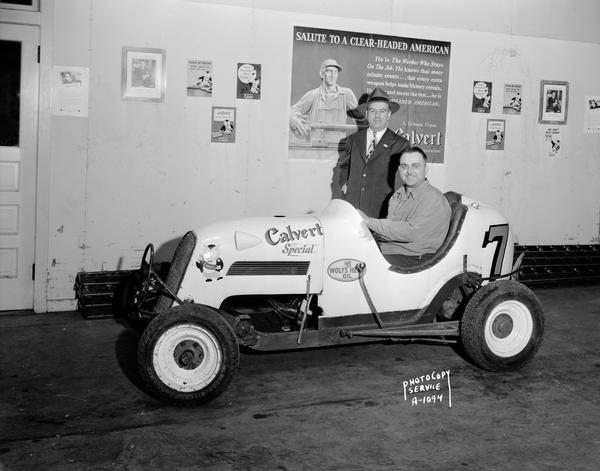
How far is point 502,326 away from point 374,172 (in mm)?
1910

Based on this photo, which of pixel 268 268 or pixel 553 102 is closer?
pixel 268 268

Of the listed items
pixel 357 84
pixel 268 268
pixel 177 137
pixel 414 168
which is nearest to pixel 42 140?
pixel 177 137

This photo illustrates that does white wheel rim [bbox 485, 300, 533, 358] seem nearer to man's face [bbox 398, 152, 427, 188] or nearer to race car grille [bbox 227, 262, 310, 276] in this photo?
man's face [bbox 398, 152, 427, 188]

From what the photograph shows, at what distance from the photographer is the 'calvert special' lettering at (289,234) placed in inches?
202

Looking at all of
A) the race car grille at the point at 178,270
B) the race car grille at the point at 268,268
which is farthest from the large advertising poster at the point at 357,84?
the race car grille at the point at 178,270

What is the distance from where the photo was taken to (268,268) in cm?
516

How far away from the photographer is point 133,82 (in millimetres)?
7094

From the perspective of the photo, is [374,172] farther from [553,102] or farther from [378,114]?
[553,102]

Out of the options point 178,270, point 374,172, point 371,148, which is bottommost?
point 178,270

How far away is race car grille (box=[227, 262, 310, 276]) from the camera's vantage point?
16.7ft

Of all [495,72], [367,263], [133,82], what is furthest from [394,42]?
[367,263]

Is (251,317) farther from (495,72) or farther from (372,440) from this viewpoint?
(495,72)

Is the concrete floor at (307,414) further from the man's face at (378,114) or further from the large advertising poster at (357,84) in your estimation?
the large advertising poster at (357,84)

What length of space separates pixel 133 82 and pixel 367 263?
314cm
